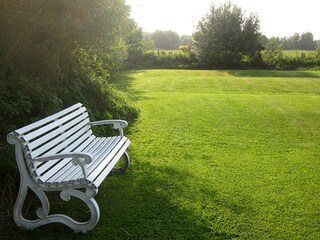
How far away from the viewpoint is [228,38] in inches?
1175

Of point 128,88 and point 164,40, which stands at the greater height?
point 164,40

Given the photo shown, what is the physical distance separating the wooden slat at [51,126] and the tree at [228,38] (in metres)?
27.4

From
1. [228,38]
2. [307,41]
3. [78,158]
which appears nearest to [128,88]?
[78,158]

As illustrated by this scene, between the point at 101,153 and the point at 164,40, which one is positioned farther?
the point at 164,40

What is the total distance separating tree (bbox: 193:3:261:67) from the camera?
29578 mm

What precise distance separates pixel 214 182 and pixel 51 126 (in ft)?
7.82

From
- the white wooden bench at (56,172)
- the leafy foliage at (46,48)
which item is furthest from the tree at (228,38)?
the white wooden bench at (56,172)

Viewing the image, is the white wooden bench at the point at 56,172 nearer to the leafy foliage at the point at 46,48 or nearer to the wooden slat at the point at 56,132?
the wooden slat at the point at 56,132

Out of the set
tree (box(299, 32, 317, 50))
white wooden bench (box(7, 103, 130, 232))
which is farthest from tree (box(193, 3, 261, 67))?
tree (box(299, 32, 317, 50))

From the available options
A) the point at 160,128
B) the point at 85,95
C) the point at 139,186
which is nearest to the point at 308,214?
the point at 139,186

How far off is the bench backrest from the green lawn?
2.55 feet

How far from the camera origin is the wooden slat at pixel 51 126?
9.18 feet

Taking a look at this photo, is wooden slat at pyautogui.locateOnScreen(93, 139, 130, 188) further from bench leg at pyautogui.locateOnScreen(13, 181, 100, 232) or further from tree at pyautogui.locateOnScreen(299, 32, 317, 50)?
tree at pyautogui.locateOnScreen(299, 32, 317, 50)

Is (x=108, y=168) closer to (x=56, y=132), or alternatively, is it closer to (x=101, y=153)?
(x=101, y=153)
